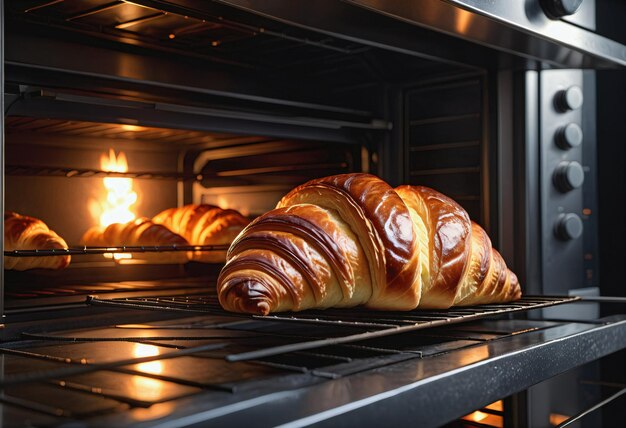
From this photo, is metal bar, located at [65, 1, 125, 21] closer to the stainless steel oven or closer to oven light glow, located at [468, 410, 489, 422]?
the stainless steel oven

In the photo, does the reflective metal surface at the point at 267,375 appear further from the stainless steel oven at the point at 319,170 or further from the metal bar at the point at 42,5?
the metal bar at the point at 42,5

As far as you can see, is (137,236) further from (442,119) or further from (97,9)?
(442,119)

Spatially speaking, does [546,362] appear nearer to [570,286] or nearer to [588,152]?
[570,286]

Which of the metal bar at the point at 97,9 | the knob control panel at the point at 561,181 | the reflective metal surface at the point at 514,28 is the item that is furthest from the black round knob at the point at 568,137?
the metal bar at the point at 97,9

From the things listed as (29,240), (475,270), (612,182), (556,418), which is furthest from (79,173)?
(612,182)

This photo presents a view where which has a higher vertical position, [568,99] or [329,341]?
[568,99]

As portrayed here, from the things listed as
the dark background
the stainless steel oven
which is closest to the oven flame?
the stainless steel oven

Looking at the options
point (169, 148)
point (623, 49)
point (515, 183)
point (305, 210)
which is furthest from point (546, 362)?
point (169, 148)
